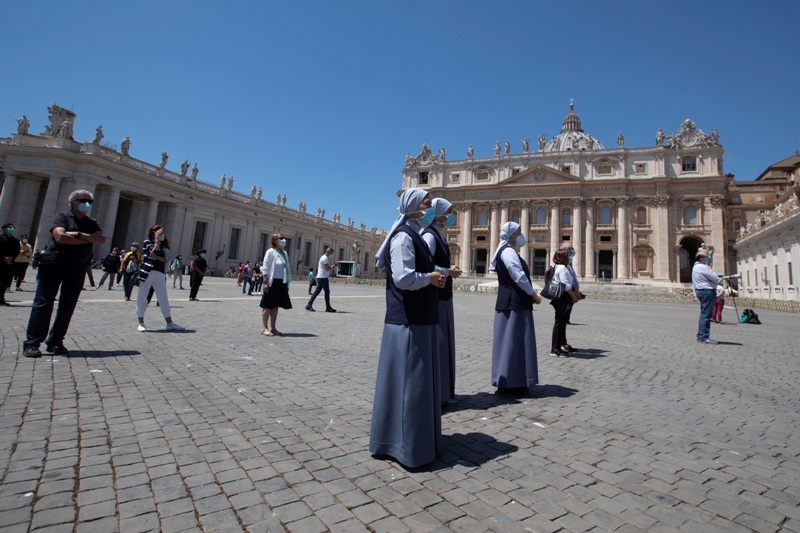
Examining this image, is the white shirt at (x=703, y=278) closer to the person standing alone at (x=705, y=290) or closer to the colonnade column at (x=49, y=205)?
the person standing alone at (x=705, y=290)

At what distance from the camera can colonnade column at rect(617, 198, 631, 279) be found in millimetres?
50031

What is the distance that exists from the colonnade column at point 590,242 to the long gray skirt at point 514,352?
168ft

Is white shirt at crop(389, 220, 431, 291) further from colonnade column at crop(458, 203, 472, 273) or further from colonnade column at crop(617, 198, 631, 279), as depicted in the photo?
colonnade column at crop(458, 203, 472, 273)

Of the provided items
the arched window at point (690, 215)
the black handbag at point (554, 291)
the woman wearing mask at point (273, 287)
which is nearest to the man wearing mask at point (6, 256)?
the woman wearing mask at point (273, 287)

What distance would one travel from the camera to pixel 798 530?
84.8 inches

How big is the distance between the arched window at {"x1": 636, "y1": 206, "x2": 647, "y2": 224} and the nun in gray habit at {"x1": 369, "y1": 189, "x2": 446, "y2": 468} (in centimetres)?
5688

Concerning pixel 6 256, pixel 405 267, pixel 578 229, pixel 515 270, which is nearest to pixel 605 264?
pixel 578 229

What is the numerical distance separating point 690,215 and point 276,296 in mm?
56662

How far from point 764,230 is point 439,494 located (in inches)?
1827

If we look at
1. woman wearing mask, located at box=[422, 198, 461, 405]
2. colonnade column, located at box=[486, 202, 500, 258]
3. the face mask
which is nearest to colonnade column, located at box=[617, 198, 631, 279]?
colonnade column, located at box=[486, 202, 500, 258]

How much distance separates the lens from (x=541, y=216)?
55.7 meters

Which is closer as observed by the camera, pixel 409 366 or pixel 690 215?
pixel 409 366

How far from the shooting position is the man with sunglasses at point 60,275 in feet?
16.7

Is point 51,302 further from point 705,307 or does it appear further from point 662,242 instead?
point 662,242
